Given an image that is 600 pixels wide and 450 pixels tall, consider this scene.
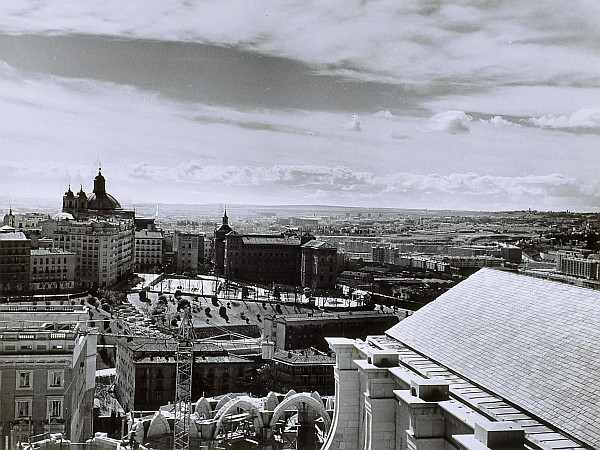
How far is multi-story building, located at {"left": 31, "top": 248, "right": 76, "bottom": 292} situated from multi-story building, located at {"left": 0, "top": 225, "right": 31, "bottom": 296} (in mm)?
85

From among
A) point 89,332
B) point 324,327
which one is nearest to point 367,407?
point 89,332

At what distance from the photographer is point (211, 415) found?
6902 mm

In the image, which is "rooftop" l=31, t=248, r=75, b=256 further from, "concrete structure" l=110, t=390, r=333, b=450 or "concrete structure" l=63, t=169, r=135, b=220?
"concrete structure" l=110, t=390, r=333, b=450

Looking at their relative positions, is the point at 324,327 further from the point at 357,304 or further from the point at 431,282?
the point at 431,282

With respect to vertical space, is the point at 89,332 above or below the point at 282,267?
below

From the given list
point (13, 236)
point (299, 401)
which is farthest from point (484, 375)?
point (13, 236)

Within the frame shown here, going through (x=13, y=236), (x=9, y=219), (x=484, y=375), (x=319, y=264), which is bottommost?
(x=484, y=375)

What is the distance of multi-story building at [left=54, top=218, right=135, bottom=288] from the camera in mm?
8930

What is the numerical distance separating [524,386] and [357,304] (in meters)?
5.96

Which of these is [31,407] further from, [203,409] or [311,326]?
[311,326]

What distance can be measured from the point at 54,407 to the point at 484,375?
3776 mm

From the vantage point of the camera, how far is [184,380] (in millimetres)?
7637

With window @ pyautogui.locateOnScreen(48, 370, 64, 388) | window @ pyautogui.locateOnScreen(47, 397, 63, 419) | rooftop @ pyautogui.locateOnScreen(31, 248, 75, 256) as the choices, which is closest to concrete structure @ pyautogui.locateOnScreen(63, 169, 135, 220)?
rooftop @ pyautogui.locateOnScreen(31, 248, 75, 256)

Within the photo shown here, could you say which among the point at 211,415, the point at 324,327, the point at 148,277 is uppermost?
the point at 148,277
